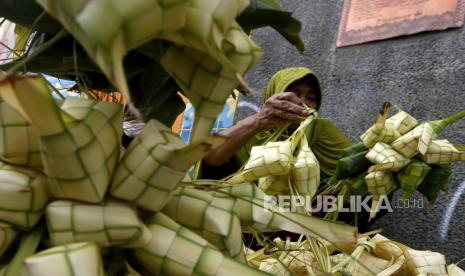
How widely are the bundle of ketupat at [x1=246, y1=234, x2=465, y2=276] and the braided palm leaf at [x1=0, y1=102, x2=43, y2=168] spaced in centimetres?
41

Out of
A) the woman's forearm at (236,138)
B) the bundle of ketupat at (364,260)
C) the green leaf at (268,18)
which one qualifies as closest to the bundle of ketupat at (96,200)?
the green leaf at (268,18)

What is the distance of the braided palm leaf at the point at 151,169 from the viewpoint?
0.35m

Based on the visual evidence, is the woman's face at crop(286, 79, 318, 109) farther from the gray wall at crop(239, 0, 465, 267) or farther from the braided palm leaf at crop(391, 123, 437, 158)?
the braided palm leaf at crop(391, 123, 437, 158)

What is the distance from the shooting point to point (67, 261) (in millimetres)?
322

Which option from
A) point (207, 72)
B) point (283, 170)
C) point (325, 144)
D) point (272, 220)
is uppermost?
point (207, 72)

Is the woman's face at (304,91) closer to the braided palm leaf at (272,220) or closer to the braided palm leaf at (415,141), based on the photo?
the braided palm leaf at (415,141)

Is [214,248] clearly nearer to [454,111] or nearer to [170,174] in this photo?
[170,174]

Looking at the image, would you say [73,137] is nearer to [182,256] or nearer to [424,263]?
[182,256]

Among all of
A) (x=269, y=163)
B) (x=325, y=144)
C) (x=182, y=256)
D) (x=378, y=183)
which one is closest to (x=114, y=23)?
(x=182, y=256)

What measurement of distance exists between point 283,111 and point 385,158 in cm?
20

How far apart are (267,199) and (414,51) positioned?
→ 1.16m

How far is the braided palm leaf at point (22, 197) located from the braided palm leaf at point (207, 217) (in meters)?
0.09

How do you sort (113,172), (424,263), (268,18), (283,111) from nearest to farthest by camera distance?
(113,172)
(268,18)
(424,263)
(283,111)

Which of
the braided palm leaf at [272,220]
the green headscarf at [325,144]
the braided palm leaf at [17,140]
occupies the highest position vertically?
the braided palm leaf at [17,140]
